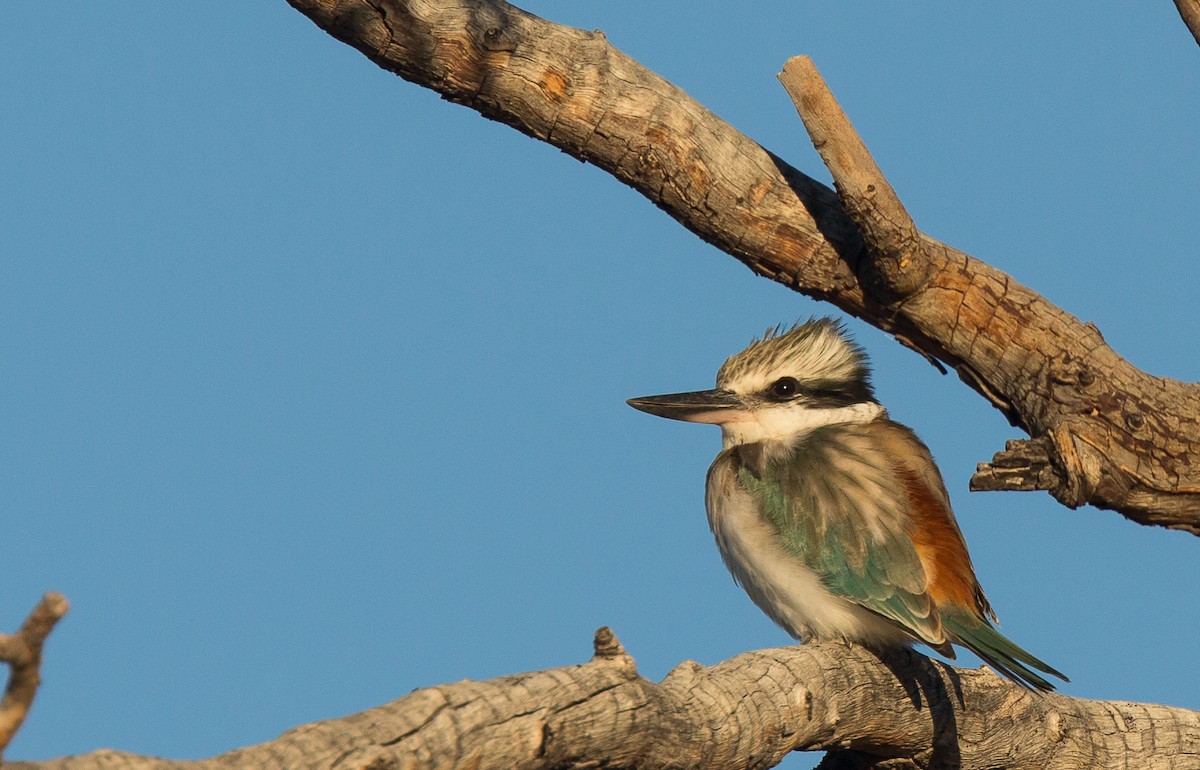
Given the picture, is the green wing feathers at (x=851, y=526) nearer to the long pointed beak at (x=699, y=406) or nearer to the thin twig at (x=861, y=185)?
the long pointed beak at (x=699, y=406)

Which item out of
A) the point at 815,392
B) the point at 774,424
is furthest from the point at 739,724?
the point at 815,392

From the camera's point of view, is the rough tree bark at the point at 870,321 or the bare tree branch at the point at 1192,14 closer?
the rough tree bark at the point at 870,321

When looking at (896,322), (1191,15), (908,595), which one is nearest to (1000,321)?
(896,322)

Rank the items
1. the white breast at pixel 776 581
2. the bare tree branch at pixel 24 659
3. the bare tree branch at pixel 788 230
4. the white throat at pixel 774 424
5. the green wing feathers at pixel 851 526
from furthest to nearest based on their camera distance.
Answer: the white throat at pixel 774 424
the white breast at pixel 776 581
the green wing feathers at pixel 851 526
the bare tree branch at pixel 788 230
the bare tree branch at pixel 24 659

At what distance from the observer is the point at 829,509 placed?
4391 mm

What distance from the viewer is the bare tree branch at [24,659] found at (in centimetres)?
185

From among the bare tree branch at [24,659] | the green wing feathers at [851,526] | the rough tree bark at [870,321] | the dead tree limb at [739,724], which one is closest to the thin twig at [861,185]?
the rough tree bark at [870,321]

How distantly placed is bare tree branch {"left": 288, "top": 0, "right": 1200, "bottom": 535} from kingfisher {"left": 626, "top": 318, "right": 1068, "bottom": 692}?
0.51 m

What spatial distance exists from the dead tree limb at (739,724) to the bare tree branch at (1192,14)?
2152mm

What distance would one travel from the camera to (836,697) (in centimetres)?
382

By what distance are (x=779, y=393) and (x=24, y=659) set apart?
3.40 m

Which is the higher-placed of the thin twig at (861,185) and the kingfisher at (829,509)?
the thin twig at (861,185)

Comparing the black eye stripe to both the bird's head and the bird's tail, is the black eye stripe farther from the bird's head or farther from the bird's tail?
the bird's tail

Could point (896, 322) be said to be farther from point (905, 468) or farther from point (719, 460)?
point (719, 460)
